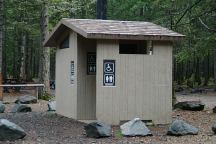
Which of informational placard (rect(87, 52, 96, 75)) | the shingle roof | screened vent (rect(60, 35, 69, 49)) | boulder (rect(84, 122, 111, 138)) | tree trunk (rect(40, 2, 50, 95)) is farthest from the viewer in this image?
tree trunk (rect(40, 2, 50, 95))

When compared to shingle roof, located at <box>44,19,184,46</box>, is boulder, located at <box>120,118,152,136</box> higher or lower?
lower

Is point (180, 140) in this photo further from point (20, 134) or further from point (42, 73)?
point (42, 73)

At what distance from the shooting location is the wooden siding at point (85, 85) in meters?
14.8

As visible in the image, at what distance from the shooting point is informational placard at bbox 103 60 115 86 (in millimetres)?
13797

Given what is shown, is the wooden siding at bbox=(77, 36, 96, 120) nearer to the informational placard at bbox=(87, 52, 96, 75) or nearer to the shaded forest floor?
the informational placard at bbox=(87, 52, 96, 75)

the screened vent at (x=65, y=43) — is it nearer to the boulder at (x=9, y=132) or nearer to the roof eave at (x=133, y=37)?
the roof eave at (x=133, y=37)

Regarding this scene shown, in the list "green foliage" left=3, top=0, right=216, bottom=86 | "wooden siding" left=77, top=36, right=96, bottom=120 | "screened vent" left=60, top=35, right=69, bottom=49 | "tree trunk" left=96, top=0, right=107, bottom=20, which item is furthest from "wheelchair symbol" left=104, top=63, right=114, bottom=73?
"tree trunk" left=96, top=0, right=107, bottom=20

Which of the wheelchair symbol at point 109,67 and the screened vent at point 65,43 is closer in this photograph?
the wheelchair symbol at point 109,67

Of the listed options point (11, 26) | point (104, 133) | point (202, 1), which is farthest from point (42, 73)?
point (104, 133)

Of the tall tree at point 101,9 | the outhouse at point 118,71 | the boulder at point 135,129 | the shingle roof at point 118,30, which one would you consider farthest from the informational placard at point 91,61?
the tall tree at point 101,9

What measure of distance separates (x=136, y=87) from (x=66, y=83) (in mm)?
2937

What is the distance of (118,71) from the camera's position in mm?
13914

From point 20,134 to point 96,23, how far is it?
→ 17.4 ft

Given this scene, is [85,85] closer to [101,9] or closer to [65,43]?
[65,43]
